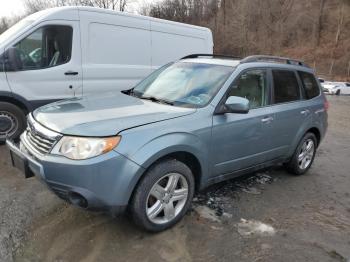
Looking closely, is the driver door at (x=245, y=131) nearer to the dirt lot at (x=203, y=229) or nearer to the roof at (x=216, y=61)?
the roof at (x=216, y=61)

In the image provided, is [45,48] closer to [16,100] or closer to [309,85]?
[16,100]

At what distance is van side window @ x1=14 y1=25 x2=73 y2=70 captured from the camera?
224 inches

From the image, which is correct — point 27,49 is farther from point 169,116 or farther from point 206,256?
point 206,256

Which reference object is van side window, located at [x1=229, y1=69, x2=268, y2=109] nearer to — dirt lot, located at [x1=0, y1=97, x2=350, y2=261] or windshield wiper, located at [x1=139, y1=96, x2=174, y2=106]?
windshield wiper, located at [x1=139, y1=96, x2=174, y2=106]

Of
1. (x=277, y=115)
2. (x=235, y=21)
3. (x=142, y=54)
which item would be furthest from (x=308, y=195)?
(x=235, y=21)

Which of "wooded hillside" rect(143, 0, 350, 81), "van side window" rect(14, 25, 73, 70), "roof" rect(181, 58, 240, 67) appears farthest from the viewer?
"wooded hillside" rect(143, 0, 350, 81)

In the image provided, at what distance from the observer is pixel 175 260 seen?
2.88m

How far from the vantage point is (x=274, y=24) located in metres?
57.1

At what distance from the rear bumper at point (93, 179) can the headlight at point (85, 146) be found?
0.04m

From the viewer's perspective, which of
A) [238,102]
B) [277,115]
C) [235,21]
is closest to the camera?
[238,102]

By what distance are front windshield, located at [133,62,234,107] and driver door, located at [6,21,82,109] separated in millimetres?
2332

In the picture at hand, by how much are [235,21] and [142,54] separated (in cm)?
5385

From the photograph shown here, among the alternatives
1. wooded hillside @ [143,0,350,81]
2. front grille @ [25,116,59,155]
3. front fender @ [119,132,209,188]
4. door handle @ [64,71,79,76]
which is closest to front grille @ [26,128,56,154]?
front grille @ [25,116,59,155]

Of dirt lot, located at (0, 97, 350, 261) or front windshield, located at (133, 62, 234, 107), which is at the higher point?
front windshield, located at (133, 62, 234, 107)
